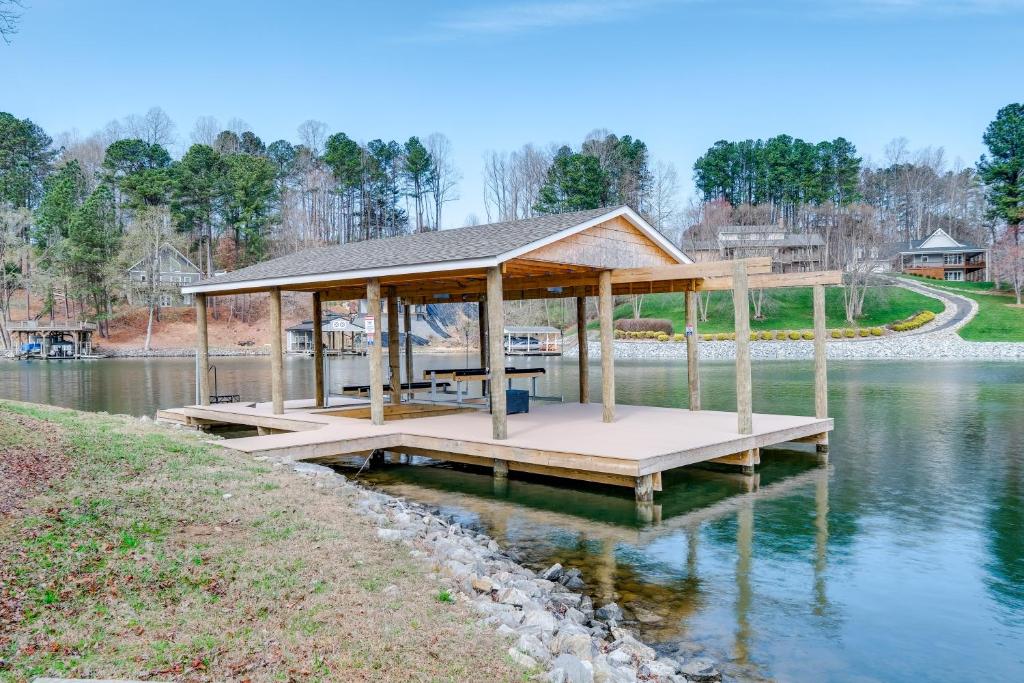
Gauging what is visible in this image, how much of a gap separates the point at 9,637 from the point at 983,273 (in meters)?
82.3

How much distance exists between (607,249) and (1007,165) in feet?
177

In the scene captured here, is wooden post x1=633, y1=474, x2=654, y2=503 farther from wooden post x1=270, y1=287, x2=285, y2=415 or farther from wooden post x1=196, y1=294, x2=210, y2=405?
wooden post x1=196, y1=294, x2=210, y2=405

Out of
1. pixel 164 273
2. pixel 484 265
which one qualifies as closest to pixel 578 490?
pixel 484 265

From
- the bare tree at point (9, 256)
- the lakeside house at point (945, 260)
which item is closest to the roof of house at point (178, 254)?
the bare tree at point (9, 256)

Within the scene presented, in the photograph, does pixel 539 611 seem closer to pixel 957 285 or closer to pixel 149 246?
pixel 149 246

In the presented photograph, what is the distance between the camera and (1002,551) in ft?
26.2

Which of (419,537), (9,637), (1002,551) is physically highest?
(9,637)

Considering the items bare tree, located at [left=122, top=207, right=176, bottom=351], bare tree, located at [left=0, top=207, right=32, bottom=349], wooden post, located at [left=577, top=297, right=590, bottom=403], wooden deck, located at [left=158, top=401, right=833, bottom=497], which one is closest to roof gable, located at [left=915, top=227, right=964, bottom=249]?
wooden post, located at [left=577, top=297, right=590, bottom=403]

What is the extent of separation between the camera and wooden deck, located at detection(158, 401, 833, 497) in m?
10.1

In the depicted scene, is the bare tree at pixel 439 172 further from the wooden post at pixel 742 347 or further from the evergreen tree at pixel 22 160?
the wooden post at pixel 742 347

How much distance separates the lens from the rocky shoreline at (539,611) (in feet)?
14.1

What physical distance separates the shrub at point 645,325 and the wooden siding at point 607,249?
117 feet

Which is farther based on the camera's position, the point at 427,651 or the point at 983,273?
the point at 983,273

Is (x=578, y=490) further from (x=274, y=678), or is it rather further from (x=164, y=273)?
(x=164, y=273)
